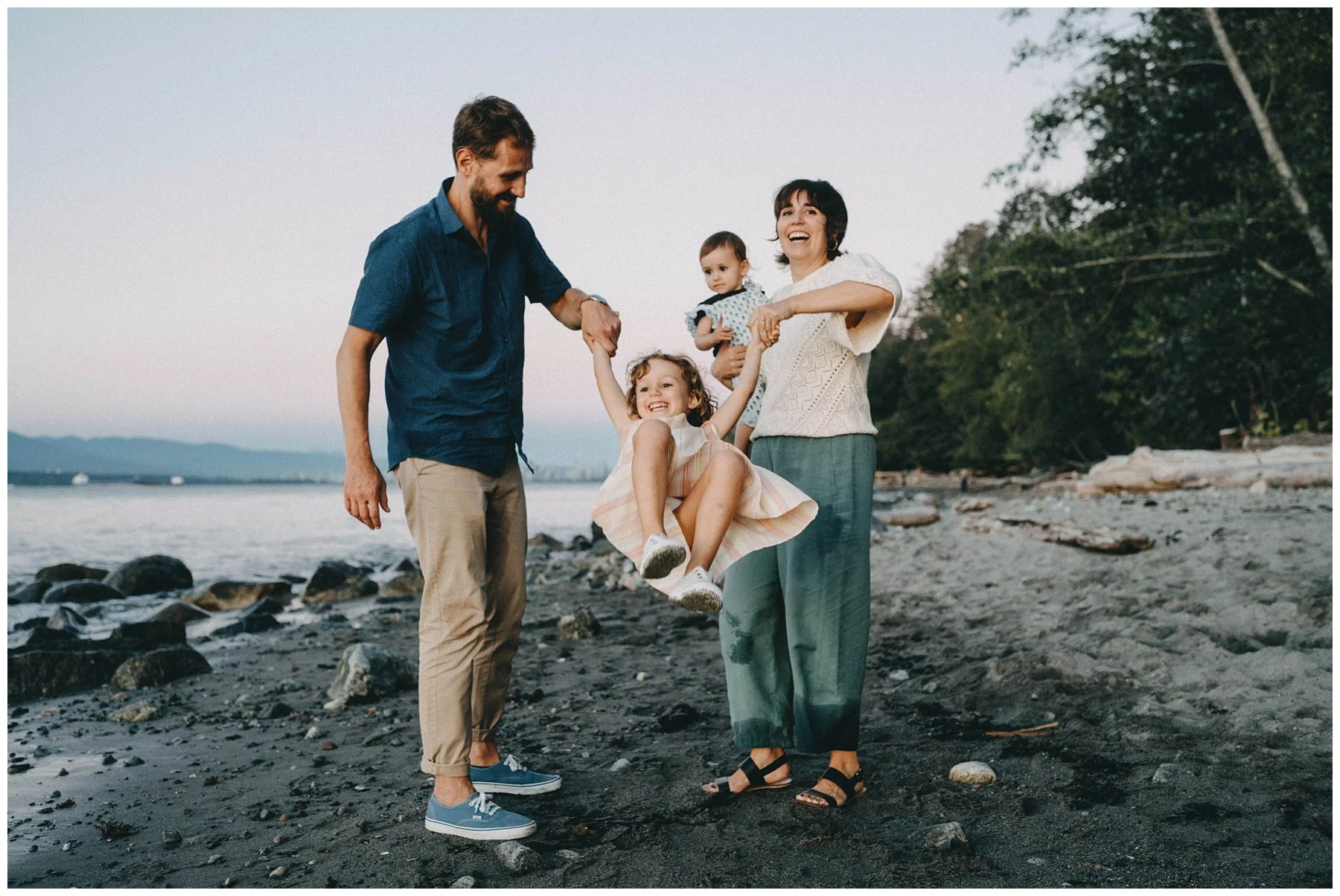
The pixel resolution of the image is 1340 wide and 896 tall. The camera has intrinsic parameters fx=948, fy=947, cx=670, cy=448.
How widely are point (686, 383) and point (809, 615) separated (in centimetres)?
103

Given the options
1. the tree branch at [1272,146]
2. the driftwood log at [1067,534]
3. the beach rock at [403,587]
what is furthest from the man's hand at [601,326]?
the tree branch at [1272,146]

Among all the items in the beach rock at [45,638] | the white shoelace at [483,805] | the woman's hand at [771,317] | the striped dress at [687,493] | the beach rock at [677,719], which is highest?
the woman's hand at [771,317]

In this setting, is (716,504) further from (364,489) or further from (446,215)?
(446,215)

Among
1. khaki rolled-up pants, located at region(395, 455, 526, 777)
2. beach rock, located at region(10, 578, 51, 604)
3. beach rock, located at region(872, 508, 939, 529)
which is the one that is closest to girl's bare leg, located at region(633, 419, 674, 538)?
khaki rolled-up pants, located at region(395, 455, 526, 777)

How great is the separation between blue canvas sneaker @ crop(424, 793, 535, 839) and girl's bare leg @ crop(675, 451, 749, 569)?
1.06 meters

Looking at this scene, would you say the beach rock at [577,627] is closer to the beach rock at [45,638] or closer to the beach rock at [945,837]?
the beach rock at [45,638]

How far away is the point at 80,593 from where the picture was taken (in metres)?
12.0

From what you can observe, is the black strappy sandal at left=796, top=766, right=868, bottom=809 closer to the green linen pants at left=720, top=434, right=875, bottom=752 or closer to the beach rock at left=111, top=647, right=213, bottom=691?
the green linen pants at left=720, top=434, right=875, bottom=752

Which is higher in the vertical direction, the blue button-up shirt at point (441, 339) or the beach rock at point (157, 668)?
the blue button-up shirt at point (441, 339)

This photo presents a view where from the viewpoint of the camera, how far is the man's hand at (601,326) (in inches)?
156

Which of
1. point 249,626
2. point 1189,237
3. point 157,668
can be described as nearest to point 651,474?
point 157,668

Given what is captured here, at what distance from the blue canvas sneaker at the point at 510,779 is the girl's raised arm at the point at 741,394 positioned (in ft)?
5.16

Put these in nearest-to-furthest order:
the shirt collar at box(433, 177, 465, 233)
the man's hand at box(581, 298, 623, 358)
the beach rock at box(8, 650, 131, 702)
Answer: the shirt collar at box(433, 177, 465, 233) < the man's hand at box(581, 298, 623, 358) < the beach rock at box(8, 650, 131, 702)

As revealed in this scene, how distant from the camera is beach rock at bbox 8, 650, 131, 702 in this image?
643 cm
